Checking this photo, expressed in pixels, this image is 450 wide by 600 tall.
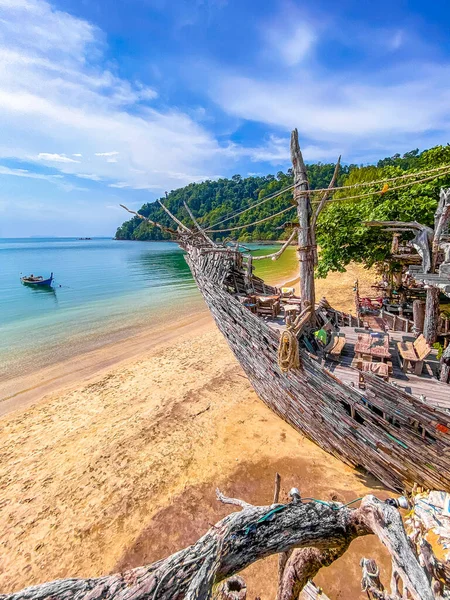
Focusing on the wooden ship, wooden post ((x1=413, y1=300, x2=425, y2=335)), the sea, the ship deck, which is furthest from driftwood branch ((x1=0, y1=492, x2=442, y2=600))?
the sea

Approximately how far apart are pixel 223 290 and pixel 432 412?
512 centimetres

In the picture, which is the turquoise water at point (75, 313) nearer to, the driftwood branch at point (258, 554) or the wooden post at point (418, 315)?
the driftwood branch at point (258, 554)

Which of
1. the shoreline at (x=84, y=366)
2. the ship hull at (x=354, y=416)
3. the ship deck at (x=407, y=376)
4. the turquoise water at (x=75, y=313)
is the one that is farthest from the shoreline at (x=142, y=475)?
the turquoise water at (x=75, y=313)

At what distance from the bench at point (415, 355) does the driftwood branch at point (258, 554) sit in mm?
4903

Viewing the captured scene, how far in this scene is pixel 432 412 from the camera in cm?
447

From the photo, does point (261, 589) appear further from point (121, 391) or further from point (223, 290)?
point (121, 391)

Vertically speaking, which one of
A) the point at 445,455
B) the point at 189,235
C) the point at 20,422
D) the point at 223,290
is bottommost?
the point at 20,422

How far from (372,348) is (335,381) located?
1.71 metres

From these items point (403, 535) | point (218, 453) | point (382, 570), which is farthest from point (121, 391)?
point (403, 535)

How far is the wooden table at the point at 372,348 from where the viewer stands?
624cm

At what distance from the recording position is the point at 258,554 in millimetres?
1794

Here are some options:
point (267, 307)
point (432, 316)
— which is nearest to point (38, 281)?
point (267, 307)

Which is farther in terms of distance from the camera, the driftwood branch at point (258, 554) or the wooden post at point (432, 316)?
the wooden post at point (432, 316)

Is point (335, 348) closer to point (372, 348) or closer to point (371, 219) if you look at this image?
point (372, 348)
